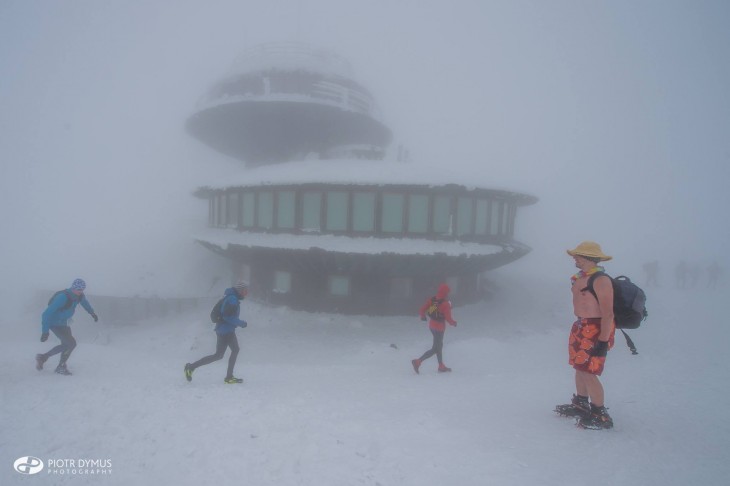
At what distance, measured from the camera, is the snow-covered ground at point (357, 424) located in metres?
4.43

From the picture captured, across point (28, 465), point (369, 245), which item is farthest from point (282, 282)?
point (28, 465)

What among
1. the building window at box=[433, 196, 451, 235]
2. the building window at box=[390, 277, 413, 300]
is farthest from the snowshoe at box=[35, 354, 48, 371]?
the building window at box=[433, 196, 451, 235]

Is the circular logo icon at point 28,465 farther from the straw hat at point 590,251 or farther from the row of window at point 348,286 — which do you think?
the row of window at point 348,286

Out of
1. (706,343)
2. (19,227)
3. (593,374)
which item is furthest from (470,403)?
(19,227)

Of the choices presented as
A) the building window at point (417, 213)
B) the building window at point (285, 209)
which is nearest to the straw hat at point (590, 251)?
the building window at point (417, 213)

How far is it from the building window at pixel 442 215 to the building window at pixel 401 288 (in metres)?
2.77

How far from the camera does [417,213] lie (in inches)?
611

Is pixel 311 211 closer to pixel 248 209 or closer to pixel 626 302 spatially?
pixel 248 209

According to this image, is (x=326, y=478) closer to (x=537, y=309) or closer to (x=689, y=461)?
(x=689, y=461)

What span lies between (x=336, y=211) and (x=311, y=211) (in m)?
1.10

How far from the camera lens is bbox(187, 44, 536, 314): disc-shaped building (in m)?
15.2

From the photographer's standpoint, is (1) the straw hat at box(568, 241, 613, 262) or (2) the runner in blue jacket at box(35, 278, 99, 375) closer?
(1) the straw hat at box(568, 241, 613, 262)

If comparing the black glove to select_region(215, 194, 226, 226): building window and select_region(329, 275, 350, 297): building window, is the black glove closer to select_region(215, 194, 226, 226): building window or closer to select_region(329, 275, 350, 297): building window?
select_region(329, 275, 350, 297): building window

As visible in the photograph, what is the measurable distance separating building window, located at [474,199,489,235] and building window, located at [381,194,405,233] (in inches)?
140
